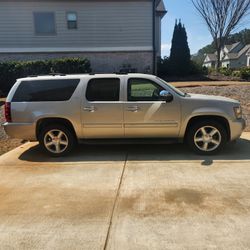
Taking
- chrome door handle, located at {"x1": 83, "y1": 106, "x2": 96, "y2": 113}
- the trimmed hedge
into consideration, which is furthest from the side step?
the trimmed hedge

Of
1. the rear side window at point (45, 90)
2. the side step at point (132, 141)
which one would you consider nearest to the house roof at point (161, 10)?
the rear side window at point (45, 90)

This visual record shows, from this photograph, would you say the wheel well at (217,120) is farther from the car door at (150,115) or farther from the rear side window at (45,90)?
the rear side window at (45,90)

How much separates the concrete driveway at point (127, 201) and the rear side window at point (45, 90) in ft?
4.02

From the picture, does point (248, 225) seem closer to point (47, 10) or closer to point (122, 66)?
point (122, 66)

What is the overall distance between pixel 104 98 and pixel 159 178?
214cm

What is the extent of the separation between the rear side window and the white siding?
14433 millimetres

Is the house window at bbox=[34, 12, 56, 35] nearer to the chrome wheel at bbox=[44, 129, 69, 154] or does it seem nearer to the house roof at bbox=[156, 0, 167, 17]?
the house roof at bbox=[156, 0, 167, 17]

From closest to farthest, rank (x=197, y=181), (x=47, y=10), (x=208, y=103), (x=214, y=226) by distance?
(x=214, y=226) → (x=197, y=181) → (x=208, y=103) → (x=47, y=10)

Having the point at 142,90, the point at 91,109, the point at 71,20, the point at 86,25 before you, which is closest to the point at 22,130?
the point at 91,109

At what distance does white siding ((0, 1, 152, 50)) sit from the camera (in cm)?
2006

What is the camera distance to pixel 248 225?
12.1ft

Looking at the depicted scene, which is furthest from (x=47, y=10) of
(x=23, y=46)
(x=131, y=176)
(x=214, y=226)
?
(x=214, y=226)

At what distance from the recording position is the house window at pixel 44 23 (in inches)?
798

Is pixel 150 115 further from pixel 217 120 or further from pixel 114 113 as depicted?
pixel 217 120
